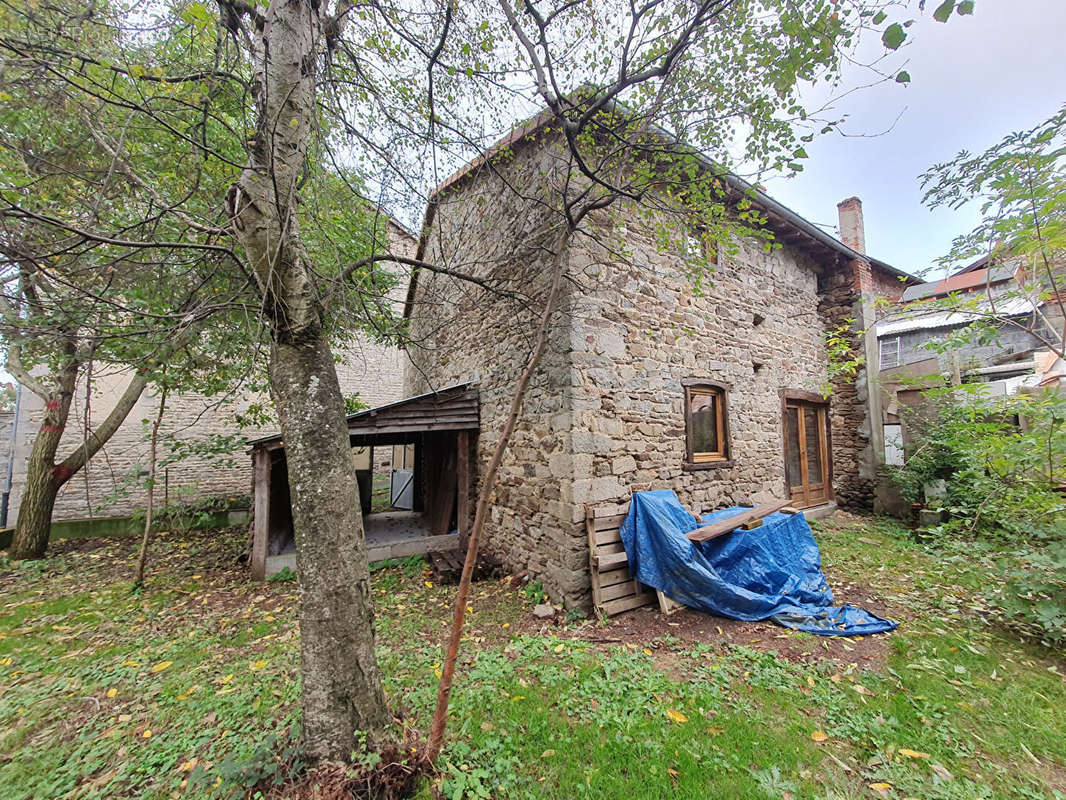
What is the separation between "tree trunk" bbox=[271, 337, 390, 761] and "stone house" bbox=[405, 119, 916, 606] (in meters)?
1.60

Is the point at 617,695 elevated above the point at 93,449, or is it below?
below

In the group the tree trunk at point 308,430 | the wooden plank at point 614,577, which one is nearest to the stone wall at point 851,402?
the wooden plank at point 614,577

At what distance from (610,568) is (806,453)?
544 cm

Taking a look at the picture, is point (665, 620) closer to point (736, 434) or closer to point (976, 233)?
point (736, 434)

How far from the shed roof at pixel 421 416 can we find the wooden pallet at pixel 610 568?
2361 mm

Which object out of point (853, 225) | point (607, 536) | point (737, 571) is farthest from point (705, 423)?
point (853, 225)

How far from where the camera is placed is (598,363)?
166 inches

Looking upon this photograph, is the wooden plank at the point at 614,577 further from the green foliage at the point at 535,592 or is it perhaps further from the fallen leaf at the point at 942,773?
the fallen leaf at the point at 942,773

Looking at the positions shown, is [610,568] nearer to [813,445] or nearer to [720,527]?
[720,527]

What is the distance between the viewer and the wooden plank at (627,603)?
153 inches

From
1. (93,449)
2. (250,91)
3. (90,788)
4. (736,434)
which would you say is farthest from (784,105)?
(93,449)

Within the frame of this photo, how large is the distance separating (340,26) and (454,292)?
4.25 meters

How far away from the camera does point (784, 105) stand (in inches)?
113

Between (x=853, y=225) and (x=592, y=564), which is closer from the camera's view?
(x=592, y=564)
